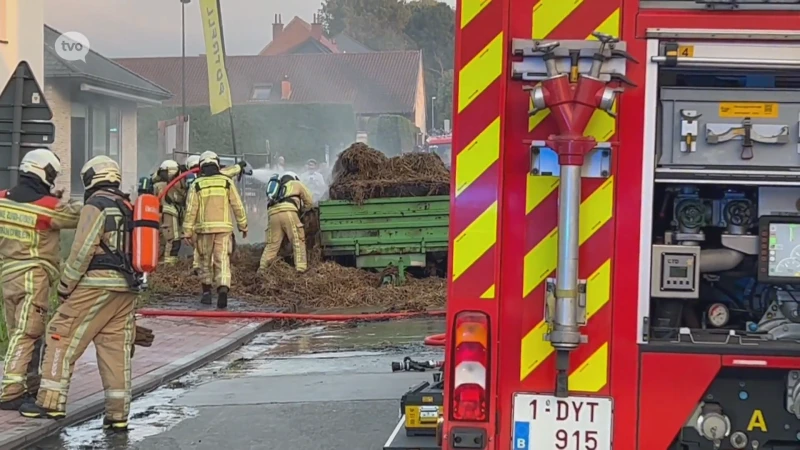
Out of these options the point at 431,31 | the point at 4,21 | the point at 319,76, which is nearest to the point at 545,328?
the point at 4,21

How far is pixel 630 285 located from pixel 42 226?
5255 mm

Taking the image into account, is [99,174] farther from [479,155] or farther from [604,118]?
[604,118]

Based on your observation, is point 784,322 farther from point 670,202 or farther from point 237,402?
point 237,402

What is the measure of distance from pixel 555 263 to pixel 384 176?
12.6 m

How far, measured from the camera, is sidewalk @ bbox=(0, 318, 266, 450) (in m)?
6.95

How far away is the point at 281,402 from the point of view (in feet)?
26.0

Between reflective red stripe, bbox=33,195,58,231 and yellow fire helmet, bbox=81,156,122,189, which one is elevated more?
yellow fire helmet, bbox=81,156,122,189

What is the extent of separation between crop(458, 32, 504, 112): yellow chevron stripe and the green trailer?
11.7 meters

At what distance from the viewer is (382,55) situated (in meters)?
52.8

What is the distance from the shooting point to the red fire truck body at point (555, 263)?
2895 mm

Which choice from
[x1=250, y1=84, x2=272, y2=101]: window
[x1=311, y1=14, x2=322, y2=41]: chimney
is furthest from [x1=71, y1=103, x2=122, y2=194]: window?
[x1=311, y1=14, x2=322, y2=41]: chimney

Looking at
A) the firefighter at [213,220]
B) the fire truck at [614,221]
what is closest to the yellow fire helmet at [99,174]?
the fire truck at [614,221]

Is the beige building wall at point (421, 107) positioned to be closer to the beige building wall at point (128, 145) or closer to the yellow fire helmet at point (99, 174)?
the beige building wall at point (128, 145)

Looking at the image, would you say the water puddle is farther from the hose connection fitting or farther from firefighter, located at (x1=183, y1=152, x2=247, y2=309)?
the hose connection fitting
